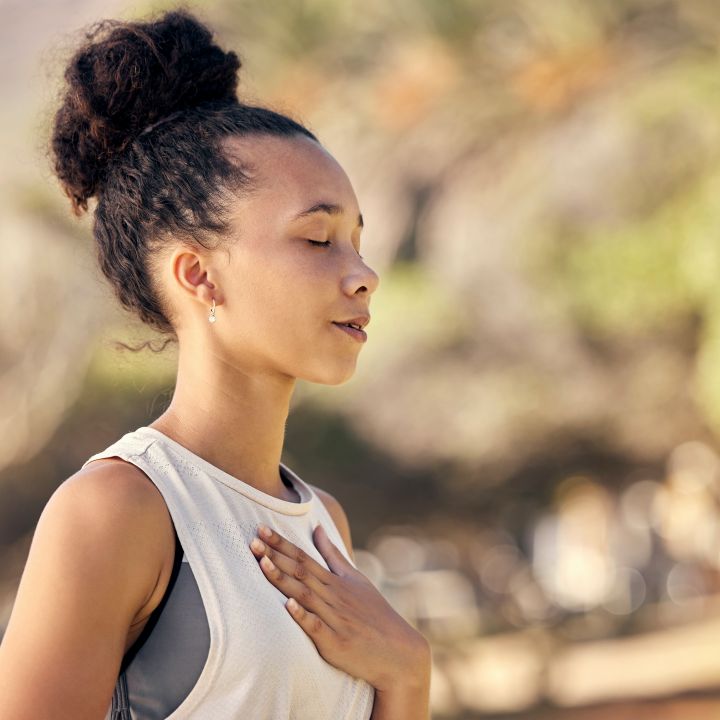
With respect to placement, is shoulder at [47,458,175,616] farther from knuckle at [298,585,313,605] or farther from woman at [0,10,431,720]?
knuckle at [298,585,313,605]

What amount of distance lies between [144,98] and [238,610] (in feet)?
2.07

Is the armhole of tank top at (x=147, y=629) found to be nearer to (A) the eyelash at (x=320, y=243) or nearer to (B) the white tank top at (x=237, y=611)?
(B) the white tank top at (x=237, y=611)

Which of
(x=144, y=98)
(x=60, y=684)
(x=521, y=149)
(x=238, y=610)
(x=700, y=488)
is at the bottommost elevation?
(x=60, y=684)

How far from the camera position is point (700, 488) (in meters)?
7.22

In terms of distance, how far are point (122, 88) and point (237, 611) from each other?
2.11 ft

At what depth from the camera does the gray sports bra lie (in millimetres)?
1120

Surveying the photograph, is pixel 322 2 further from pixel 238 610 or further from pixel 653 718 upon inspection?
pixel 238 610

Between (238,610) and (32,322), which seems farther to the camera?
(32,322)

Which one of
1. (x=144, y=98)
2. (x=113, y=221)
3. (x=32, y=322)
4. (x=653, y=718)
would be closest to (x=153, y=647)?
(x=113, y=221)

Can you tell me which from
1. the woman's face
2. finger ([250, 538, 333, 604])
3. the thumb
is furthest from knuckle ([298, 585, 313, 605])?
the woman's face

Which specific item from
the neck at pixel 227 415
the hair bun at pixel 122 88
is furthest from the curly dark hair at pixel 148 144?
the neck at pixel 227 415

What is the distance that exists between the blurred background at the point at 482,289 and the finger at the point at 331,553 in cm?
446

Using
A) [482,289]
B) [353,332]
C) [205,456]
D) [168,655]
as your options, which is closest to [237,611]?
[168,655]

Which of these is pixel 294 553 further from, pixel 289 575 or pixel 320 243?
pixel 320 243
